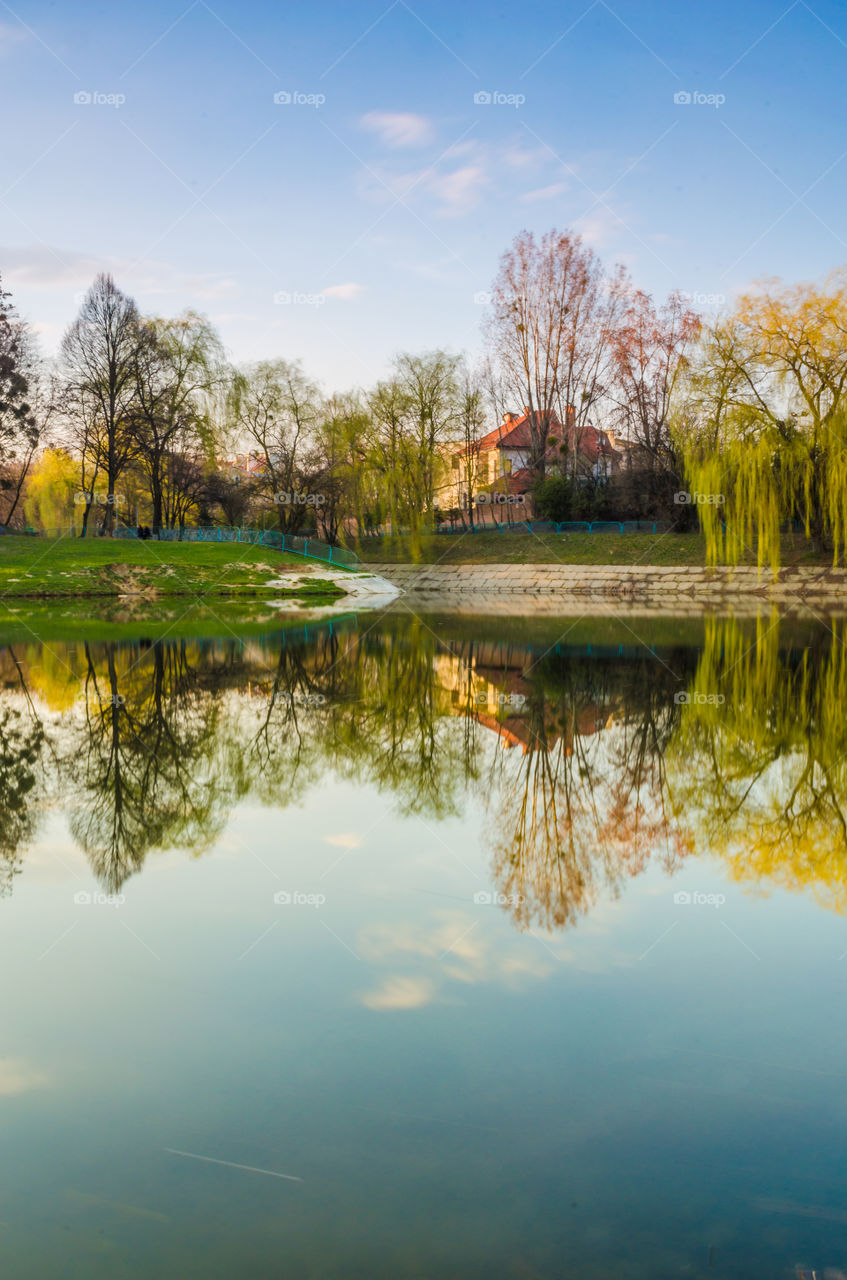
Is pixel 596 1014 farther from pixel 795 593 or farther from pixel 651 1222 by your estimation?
pixel 795 593

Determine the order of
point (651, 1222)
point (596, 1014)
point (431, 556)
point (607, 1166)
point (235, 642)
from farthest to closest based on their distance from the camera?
point (431, 556) < point (235, 642) < point (596, 1014) < point (607, 1166) < point (651, 1222)

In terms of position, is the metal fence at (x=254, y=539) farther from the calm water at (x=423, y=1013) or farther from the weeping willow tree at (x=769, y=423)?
the calm water at (x=423, y=1013)

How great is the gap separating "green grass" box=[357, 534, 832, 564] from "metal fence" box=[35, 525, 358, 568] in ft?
29.3

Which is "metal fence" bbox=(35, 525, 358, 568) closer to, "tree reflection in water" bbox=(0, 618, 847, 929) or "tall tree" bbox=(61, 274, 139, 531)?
"tall tree" bbox=(61, 274, 139, 531)

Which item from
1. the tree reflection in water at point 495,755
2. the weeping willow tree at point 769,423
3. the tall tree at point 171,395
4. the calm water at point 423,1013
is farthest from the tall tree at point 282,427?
the calm water at point 423,1013

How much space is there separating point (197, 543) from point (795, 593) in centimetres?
2826

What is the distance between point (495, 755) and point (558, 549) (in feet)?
149

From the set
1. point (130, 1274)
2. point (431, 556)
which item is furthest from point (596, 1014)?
point (431, 556)

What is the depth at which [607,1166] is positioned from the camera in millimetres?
2820

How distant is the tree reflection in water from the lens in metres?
5.80

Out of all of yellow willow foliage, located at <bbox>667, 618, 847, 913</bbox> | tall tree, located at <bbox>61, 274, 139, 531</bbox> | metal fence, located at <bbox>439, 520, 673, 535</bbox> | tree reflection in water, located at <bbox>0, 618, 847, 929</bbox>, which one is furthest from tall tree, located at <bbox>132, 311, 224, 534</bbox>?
yellow willow foliage, located at <bbox>667, 618, 847, 913</bbox>

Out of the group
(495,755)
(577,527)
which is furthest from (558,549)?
(495,755)

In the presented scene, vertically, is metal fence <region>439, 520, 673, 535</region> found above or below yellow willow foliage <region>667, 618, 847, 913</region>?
above

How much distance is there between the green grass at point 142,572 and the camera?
37.9 meters
